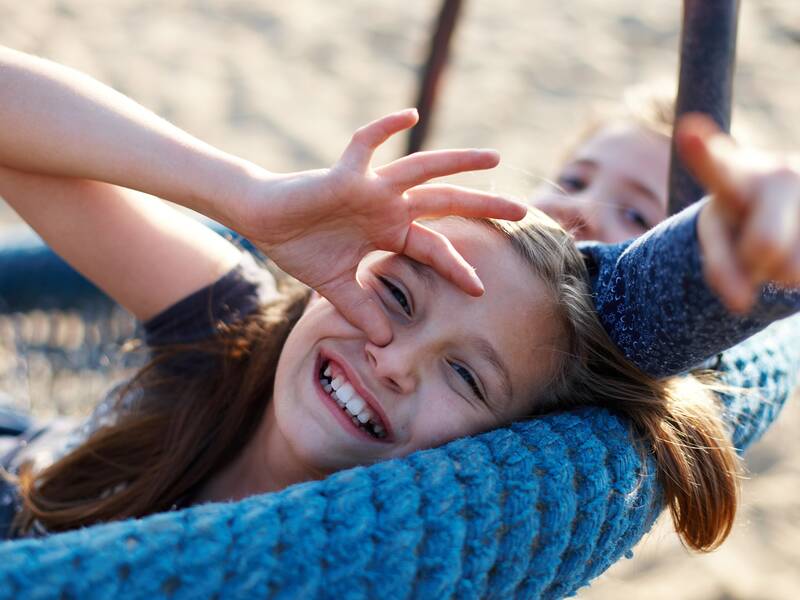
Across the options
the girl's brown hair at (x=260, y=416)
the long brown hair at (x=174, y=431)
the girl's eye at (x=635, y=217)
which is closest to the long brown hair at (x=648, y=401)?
the girl's brown hair at (x=260, y=416)

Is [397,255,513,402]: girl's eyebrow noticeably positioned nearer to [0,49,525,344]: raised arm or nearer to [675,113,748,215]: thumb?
[0,49,525,344]: raised arm

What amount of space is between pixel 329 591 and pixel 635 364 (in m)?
0.34

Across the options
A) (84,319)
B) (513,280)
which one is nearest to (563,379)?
(513,280)

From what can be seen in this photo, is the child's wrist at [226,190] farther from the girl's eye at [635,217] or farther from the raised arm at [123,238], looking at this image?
the girl's eye at [635,217]

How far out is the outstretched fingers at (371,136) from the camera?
727mm

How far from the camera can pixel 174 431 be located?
1053mm

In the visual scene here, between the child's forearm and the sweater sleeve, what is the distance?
1.16 ft

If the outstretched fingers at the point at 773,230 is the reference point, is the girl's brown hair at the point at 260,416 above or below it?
below

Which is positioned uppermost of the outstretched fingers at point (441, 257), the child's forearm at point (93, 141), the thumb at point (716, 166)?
the thumb at point (716, 166)

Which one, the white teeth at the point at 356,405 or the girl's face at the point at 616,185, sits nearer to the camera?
the white teeth at the point at 356,405

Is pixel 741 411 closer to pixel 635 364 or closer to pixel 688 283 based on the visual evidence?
pixel 635 364

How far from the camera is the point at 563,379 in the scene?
2.84ft

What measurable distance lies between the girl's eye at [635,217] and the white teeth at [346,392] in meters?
0.72

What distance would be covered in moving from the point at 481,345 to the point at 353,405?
132mm
